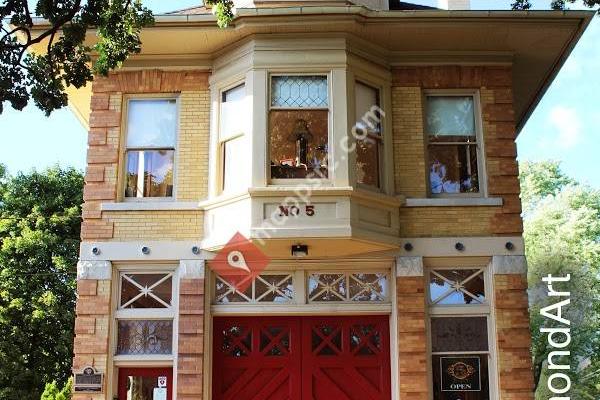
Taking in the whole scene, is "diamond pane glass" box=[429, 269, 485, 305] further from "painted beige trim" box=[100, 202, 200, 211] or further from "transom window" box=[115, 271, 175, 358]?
"transom window" box=[115, 271, 175, 358]

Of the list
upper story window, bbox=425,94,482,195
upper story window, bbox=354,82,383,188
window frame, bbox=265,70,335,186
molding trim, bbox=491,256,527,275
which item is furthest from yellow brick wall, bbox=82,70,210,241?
molding trim, bbox=491,256,527,275

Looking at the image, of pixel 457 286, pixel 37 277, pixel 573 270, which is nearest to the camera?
pixel 457 286

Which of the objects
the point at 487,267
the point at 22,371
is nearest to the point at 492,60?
the point at 487,267

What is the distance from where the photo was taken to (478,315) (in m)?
11.0

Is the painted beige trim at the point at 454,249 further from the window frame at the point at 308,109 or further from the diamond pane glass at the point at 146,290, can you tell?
the diamond pane glass at the point at 146,290

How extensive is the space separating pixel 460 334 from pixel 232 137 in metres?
4.64

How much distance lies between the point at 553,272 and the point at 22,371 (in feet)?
66.2

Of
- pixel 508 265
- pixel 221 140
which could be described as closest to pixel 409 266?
pixel 508 265

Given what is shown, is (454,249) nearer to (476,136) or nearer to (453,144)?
(453,144)


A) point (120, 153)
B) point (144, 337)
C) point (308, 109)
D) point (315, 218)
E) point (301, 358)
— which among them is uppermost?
point (308, 109)

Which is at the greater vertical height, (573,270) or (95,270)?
(573,270)

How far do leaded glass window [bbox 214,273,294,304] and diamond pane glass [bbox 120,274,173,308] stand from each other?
0.77m

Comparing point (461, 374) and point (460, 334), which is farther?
point (460, 334)

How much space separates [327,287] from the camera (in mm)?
11125
